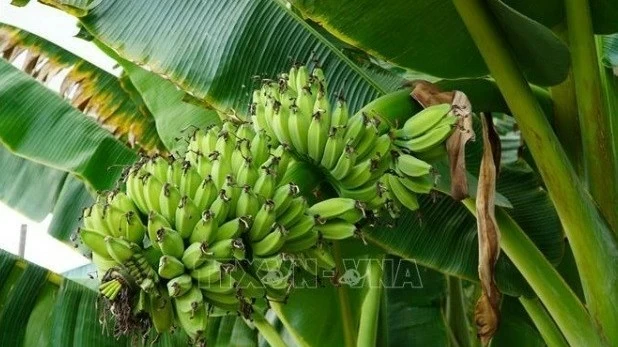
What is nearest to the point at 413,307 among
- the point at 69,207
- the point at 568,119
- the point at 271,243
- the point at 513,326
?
the point at 513,326

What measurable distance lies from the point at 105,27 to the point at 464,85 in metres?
0.76

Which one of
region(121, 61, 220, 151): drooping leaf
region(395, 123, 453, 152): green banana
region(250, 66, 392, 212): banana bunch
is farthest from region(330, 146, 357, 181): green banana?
region(121, 61, 220, 151): drooping leaf

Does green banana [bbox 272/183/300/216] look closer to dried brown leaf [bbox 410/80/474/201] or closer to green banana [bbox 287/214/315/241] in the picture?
green banana [bbox 287/214/315/241]

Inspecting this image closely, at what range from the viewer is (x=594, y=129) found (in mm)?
1352

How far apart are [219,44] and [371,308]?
2.29 feet

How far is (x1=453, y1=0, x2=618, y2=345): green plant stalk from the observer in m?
1.16

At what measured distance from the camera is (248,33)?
1.45 m

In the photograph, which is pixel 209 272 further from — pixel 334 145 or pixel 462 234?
pixel 462 234

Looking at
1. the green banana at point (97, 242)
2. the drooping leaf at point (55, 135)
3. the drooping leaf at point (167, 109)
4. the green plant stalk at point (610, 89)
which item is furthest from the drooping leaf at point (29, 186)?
the green plant stalk at point (610, 89)

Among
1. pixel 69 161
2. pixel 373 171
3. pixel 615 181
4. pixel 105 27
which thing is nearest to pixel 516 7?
pixel 615 181

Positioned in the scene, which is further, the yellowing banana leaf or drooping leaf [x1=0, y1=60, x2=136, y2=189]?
drooping leaf [x1=0, y1=60, x2=136, y2=189]

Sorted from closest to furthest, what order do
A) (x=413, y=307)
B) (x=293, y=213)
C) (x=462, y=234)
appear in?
1. (x=293, y=213)
2. (x=462, y=234)
3. (x=413, y=307)

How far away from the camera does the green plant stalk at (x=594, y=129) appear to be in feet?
4.44

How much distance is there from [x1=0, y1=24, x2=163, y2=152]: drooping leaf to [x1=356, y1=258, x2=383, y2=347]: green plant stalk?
747 millimetres
